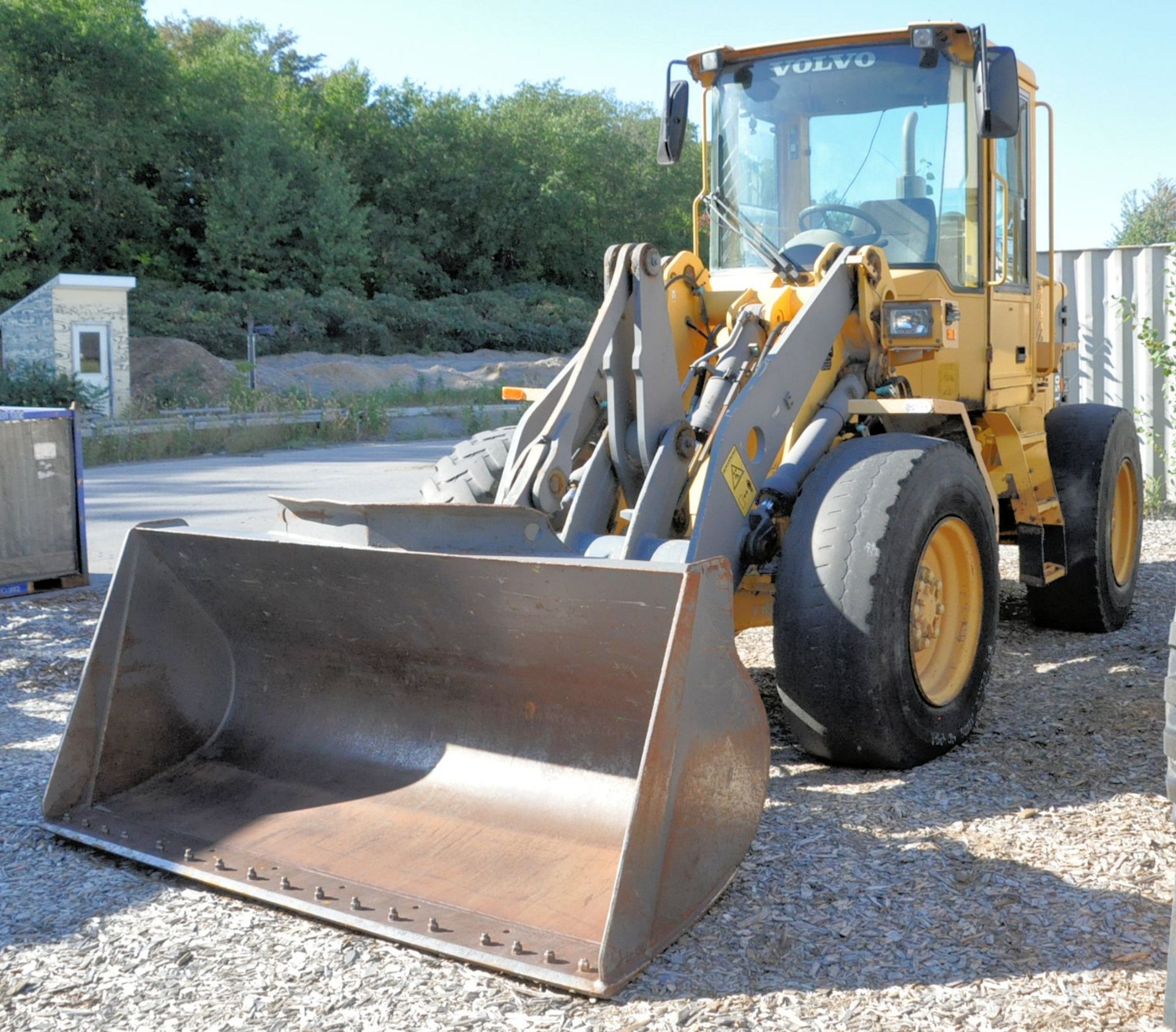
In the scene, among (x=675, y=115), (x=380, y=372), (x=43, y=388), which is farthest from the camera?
(x=380, y=372)

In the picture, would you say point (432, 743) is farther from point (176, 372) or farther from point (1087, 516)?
point (176, 372)

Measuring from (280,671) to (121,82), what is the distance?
4135 cm

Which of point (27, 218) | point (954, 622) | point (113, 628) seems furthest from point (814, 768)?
point (27, 218)

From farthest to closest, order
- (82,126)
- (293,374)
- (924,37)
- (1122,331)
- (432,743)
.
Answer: (82,126) < (293,374) < (1122,331) < (924,37) < (432,743)

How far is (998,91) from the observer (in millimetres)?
5066

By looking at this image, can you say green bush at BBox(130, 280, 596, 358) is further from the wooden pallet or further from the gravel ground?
the gravel ground

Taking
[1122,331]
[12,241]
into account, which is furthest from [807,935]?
[12,241]

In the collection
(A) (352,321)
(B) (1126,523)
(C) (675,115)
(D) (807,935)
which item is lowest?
(D) (807,935)

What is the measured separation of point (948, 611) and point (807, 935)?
191 cm

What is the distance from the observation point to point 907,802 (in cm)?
416

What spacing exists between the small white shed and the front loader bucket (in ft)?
64.9

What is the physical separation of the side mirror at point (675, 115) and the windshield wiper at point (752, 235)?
0.32 metres

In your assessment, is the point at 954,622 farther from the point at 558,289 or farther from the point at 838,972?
the point at 558,289

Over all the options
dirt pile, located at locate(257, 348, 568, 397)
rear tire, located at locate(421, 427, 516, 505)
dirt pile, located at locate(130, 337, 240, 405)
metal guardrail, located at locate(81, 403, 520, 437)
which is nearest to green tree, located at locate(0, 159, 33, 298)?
dirt pile, located at locate(130, 337, 240, 405)
